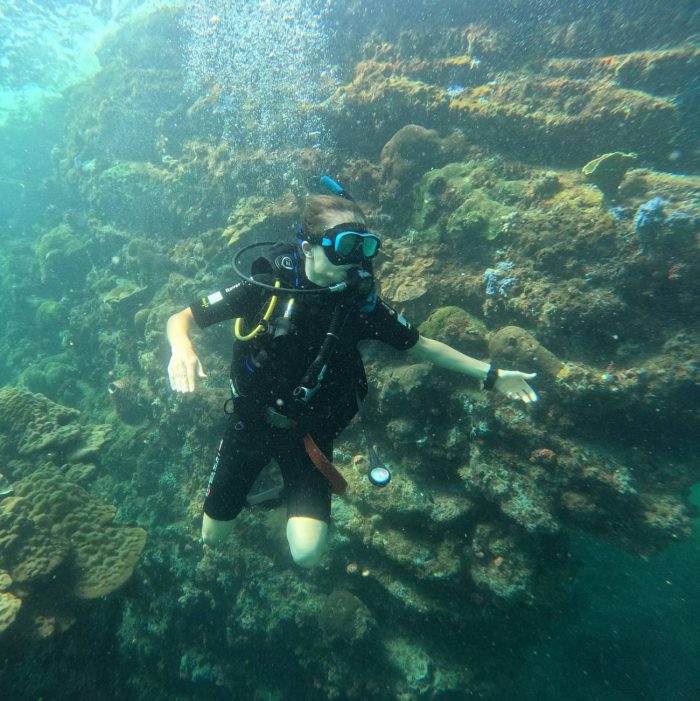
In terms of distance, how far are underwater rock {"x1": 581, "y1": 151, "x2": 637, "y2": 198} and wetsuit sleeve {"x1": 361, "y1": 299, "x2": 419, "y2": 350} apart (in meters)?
5.92

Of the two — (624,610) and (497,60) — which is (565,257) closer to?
(624,610)

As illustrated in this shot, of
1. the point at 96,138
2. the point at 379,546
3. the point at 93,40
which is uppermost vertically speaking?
the point at 93,40

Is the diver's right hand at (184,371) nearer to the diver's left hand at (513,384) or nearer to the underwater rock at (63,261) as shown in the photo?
the diver's left hand at (513,384)

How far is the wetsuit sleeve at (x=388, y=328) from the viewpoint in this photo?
11.4 feet

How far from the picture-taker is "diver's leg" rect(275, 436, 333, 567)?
3293mm

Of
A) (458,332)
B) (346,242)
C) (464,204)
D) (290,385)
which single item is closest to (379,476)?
(290,385)

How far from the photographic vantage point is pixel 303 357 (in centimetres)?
306

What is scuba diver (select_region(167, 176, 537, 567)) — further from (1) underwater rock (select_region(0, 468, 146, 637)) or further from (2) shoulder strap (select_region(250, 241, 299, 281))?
(1) underwater rock (select_region(0, 468, 146, 637))

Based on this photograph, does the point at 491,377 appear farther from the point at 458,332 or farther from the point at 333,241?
the point at 458,332

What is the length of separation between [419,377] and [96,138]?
73.1ft

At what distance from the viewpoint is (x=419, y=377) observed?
524 centimetres

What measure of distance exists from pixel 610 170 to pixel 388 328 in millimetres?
6238

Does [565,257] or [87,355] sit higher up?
[565,257]

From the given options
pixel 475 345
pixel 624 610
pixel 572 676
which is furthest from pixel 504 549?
pixel 624 610
